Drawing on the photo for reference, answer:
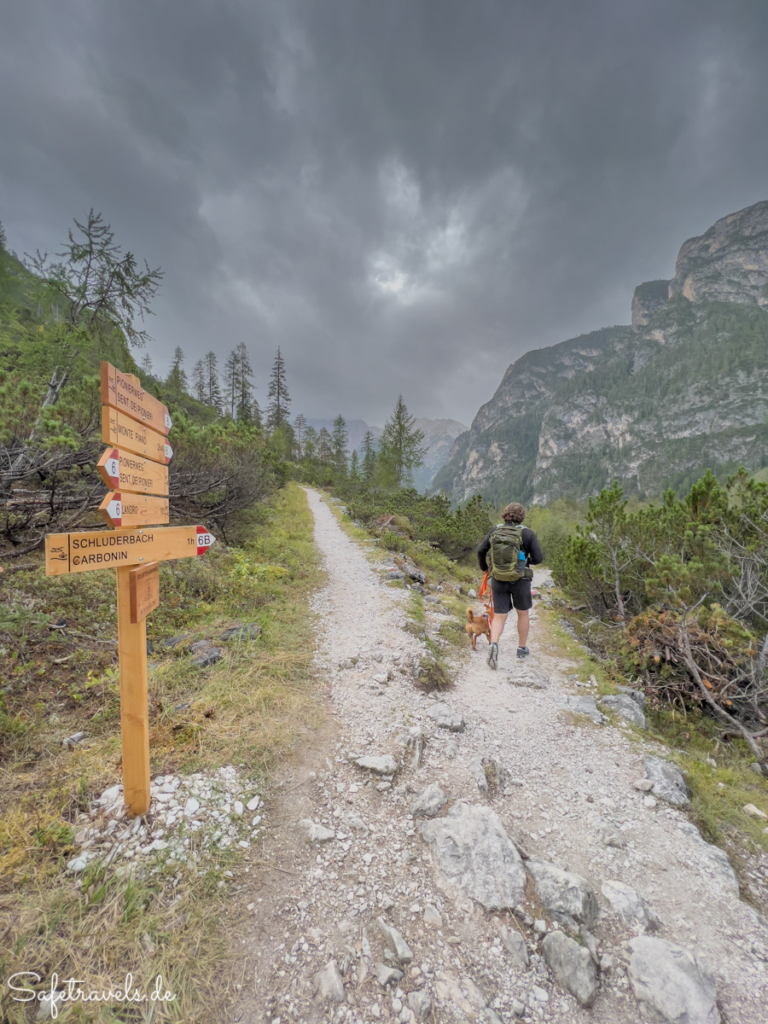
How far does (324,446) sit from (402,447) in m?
24.4

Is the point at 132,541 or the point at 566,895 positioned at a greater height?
the point at 132,541

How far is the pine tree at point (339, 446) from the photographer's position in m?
49.8

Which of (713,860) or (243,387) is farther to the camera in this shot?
(243,387)

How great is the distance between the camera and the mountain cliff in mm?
120812

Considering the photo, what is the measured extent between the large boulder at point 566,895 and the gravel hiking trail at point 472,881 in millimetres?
10

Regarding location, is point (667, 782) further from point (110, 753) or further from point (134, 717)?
point (110, 753)

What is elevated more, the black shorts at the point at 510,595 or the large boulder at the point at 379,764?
the black shorts at the point at 510,595

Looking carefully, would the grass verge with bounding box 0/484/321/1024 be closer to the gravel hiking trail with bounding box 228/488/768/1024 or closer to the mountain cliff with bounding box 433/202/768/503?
the gravel hiking trail with bounding box 228/488/768/1024

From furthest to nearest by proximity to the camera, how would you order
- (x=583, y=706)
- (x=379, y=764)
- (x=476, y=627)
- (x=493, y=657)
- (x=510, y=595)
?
1. (x=476, y=627)
2. (x=510, y=595)
3. (x=493, y=657)
4. (x=583, y=706)
5. (x=379, y=764)

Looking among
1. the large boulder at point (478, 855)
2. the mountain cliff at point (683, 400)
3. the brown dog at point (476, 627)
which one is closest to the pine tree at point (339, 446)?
the brown dog at point (476, 627)

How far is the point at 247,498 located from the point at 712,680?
1101 cm

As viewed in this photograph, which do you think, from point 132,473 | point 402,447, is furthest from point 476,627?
point 402,447

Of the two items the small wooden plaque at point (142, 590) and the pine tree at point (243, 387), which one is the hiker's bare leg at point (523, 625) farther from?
the pine tree at point (243, 387)

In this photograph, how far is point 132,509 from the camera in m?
2.45
